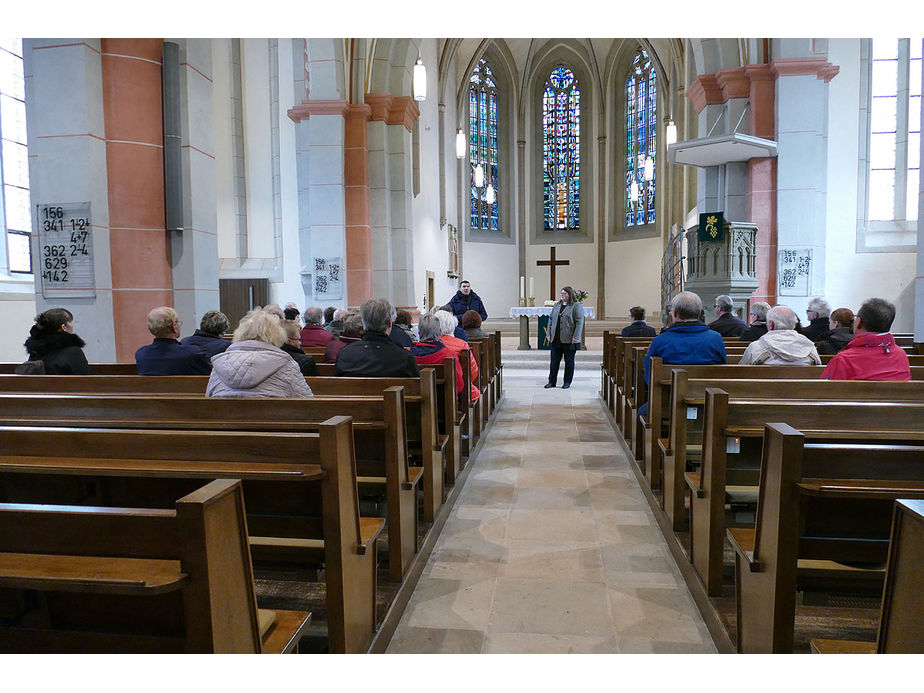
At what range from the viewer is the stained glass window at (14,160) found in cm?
769

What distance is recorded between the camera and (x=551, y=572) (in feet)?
9.51

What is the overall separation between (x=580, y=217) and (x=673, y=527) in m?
17.2

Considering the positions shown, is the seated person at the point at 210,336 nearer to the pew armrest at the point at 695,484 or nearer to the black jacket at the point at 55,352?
the black jacket at the point at 55,352

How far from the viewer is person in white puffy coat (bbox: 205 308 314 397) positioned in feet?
8.94

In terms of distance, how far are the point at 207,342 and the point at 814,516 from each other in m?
3.38

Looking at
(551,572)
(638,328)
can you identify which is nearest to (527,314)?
(638,328)

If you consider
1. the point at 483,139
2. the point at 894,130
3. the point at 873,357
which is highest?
the point at 483,139

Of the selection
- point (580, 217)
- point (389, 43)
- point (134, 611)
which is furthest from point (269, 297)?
point (134, 611)

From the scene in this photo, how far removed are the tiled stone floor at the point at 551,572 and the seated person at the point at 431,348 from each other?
817 mm

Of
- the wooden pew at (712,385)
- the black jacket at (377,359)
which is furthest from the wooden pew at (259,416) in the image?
the wooden pew at (712,385)

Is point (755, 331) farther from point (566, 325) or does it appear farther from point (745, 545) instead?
point (745, 545)

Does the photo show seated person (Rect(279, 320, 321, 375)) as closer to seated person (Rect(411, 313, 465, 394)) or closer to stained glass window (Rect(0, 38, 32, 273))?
seated person (Rect(411, 313, 465, 394))

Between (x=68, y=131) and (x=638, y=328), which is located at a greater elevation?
(x=68, y=131)

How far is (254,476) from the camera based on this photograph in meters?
1.77
